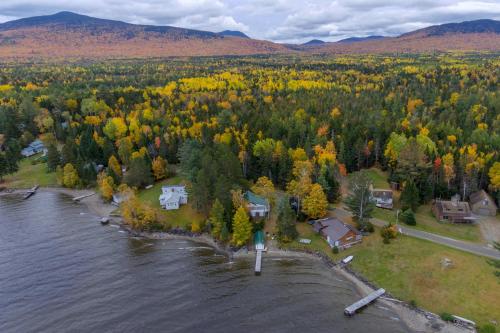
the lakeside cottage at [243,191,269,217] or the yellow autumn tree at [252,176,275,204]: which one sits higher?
the yellow autumn tree at [252,176,275,204]

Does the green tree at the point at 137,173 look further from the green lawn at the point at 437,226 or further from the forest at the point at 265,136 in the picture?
the green lawn at the point at 437,226

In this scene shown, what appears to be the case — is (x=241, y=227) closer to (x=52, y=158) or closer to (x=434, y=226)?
(x=434, y=226)

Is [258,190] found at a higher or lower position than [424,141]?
lower

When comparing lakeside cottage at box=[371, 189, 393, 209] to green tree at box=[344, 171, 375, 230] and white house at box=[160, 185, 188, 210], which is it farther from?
white house at box=[160, 185, 188, 210]

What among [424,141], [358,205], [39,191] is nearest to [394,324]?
[358,205]

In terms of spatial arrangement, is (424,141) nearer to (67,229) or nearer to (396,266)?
(396,266)

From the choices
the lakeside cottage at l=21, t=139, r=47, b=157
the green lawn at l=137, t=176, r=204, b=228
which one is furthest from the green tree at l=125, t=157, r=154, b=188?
the lakeside cottage at l=21, t=139, r=47, b=157

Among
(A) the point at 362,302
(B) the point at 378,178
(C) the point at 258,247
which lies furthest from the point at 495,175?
(C) the point at 258,247
